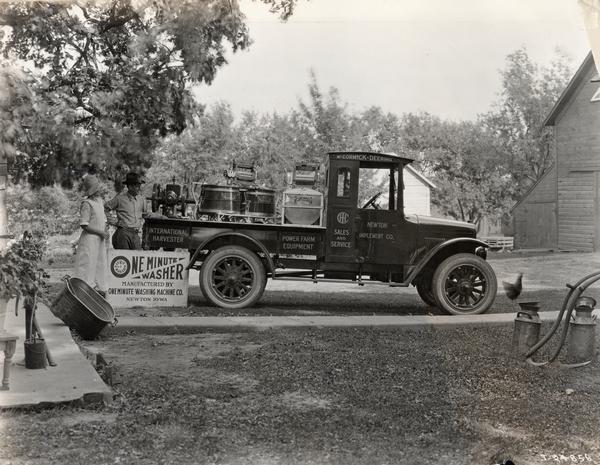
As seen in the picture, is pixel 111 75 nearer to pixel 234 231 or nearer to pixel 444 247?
pixel 234 231

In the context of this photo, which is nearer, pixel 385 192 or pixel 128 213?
pixel 128 213

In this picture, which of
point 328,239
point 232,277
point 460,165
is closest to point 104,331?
point 232,277

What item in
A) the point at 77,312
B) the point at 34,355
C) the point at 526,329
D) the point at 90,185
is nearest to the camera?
the point at 34,355

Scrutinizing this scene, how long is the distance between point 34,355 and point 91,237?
11.1 feet

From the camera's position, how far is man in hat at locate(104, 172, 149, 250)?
920cm

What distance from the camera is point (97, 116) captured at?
9648mm

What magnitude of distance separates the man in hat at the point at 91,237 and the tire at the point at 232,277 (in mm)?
1561

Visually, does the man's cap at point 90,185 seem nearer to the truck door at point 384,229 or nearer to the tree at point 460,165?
the truck door at point 384,229

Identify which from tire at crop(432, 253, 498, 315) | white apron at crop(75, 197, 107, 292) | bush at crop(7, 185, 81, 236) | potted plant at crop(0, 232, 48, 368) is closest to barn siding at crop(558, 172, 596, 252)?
tire at crop(432, 253, 498, 315)

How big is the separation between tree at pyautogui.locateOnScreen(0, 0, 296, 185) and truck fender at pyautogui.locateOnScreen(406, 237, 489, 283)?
3.93 meters

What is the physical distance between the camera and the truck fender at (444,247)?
9000mm

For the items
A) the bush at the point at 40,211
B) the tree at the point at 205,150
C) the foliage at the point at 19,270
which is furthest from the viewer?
the tree at the point at 205,150

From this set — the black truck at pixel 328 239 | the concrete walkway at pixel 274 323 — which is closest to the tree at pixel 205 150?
the black truck at pixel 328 239

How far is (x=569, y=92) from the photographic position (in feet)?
55.7
